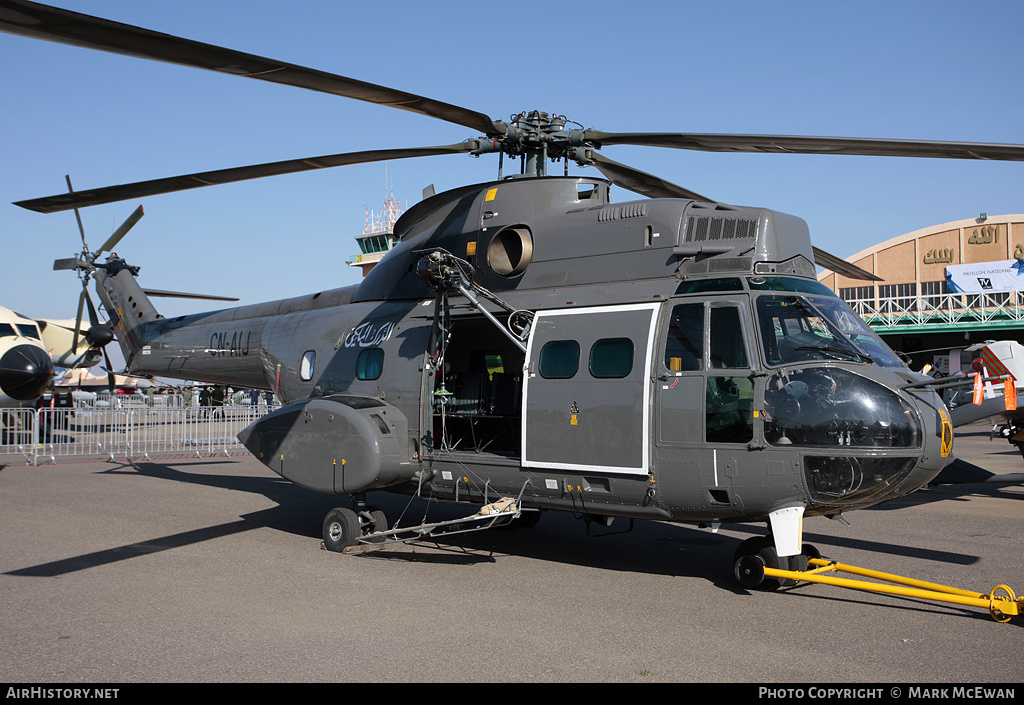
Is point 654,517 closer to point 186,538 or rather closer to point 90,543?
point 186,538

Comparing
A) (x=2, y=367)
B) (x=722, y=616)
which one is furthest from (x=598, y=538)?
(x=2, y=367)

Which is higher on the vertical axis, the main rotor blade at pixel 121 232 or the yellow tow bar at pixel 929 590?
the main rotor blade at pixel 121 232

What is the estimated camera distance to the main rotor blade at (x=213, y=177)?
7754mm

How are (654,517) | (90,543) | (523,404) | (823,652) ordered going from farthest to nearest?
(90,543) < (523,404) < (654,517) < (823,652)

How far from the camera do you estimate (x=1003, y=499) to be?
1271cm

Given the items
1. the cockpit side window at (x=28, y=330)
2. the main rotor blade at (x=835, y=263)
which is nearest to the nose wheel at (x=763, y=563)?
the main rotor blade at (x=835, y=263)

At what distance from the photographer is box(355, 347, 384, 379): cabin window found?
30.0 feet

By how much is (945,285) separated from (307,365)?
4584 centimetres

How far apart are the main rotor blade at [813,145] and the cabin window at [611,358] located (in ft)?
6.81

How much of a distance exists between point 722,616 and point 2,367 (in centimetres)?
1733

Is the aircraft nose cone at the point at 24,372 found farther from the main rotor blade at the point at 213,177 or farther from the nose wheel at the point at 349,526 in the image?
the nose wheel at the point at 349,526

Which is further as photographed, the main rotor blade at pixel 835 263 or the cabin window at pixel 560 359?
the main rotor blade at pixel 835 263

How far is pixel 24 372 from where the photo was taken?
17.3m

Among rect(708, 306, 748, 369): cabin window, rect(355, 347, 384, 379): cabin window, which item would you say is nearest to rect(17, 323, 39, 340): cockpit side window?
rect(355, 347, 384, 379): cabin window
